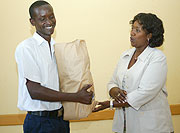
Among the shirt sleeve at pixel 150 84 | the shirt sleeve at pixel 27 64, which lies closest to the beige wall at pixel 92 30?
the shirt sleeve at pixel 150 84

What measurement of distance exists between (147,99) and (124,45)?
3.59 ft

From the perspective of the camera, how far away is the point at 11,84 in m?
2.79

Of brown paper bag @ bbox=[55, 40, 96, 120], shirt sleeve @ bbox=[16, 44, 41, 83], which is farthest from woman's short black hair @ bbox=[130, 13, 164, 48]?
shirt sleeve @ bbox=[16, 44, 41, 83]

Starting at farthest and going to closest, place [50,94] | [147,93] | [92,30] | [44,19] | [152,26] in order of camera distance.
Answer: [92,30]
[152,26]
[147,93]
[44,19]
[50,94]

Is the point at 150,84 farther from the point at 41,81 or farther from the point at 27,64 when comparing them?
the point at 27,64

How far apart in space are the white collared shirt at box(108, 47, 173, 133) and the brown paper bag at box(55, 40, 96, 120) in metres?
0.49

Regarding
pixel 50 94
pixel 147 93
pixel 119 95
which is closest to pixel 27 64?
pixel 50 94

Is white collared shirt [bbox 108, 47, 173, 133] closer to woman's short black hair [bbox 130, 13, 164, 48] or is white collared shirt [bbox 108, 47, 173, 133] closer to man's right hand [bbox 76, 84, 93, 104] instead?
woman's short black hair [bbox 130, 13, 164, 48]

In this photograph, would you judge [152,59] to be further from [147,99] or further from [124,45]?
[124,45]


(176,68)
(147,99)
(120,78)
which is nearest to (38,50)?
(120,78)

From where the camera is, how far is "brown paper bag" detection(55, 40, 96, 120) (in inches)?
63.6

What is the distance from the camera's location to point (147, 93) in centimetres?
191

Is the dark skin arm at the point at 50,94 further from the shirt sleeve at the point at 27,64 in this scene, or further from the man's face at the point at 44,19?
the man's face at the point at 44,19

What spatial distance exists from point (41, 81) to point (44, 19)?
42 cm
